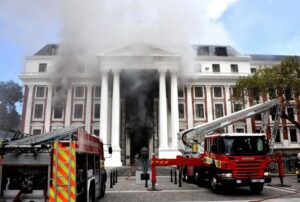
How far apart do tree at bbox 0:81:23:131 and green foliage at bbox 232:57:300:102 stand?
3496 centimetres

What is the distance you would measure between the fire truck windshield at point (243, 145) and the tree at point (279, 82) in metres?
14.4

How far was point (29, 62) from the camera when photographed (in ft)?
129

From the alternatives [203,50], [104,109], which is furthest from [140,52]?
[203,50]

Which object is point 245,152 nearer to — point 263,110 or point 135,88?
point 263,110

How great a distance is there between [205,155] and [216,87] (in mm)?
27594

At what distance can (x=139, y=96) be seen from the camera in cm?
3666

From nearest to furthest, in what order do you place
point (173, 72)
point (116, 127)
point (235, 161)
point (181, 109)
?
1. point (235, 161)
2. point (116, 127)
3. point (173, 72)
4. point (181, 109)

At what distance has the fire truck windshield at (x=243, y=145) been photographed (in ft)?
38.8

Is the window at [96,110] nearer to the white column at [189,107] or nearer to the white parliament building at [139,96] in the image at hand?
the white parliament building at [139,96]

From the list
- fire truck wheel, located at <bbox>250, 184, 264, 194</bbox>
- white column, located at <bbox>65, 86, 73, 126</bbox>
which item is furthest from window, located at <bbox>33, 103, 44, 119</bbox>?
fire truck wheel, located at <bbox>250, 184, 264, 194</bbox>

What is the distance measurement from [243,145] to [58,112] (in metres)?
31.0

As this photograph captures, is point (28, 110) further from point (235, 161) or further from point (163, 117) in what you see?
point (235, 161)

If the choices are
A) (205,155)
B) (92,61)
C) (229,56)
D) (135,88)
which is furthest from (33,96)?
(205,155)

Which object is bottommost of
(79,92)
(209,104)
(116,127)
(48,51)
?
(116,127)
